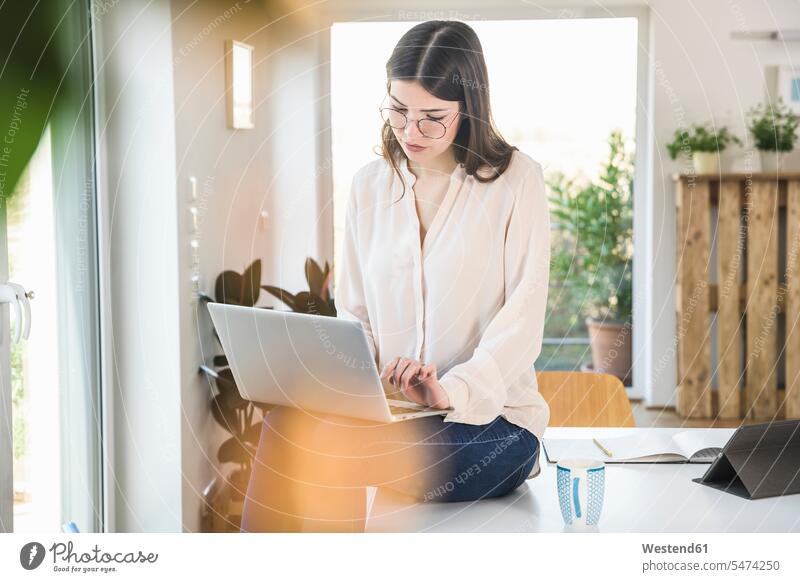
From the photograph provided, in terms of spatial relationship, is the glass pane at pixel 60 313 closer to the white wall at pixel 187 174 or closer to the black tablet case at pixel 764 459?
the white wall at pixel 187 174

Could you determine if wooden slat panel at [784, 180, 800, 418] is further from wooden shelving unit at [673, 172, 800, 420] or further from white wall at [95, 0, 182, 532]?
white wall at [95, 0, 182, 532]

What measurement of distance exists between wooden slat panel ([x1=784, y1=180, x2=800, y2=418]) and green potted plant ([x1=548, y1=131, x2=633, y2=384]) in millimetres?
347

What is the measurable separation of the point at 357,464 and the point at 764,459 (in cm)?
45

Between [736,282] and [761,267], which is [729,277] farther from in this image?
[761,267]

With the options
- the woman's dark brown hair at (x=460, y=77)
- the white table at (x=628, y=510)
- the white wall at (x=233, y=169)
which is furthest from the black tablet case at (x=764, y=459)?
the white wall at (x=233, y=169)

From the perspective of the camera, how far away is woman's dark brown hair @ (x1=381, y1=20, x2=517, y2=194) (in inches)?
38.5

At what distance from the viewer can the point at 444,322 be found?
101cm

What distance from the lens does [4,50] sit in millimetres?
1065

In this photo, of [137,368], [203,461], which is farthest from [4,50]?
[203,461]

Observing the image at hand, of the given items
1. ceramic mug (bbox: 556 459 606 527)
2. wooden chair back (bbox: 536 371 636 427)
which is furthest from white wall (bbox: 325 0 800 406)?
ceramic mug (bbox: 556 459 606 527)

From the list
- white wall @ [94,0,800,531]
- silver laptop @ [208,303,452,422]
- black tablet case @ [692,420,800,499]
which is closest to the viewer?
silver laptop @ [208,303,452,422]
